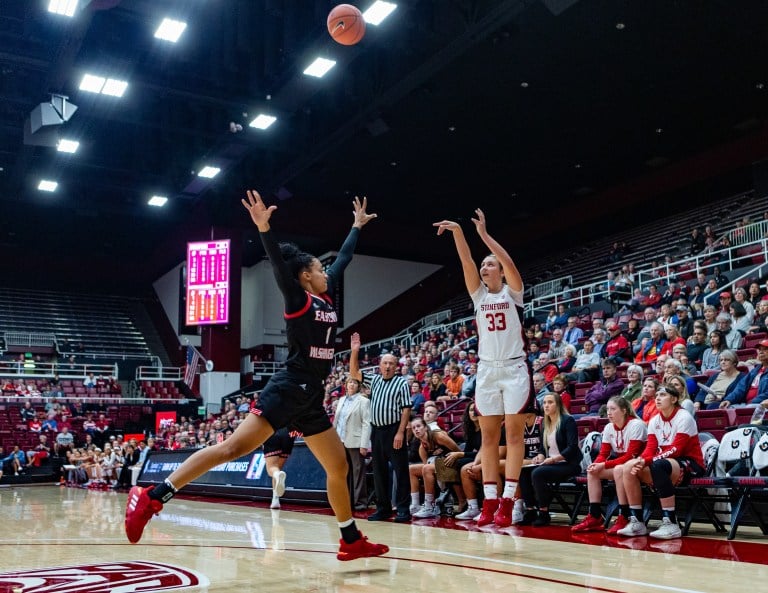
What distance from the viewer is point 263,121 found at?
18.8 metres

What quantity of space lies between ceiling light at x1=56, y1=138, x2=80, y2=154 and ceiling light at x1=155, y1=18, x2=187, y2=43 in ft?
19.9

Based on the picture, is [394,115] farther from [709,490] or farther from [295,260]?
[295,260]

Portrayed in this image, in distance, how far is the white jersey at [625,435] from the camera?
6168 millimetres

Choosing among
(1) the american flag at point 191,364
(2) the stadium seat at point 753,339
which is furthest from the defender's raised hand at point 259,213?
(1) the american flag at point 191,364

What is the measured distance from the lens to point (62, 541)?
5.72m

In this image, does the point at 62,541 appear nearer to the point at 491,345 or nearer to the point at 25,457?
the point at 491,345

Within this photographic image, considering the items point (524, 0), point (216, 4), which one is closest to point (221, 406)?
point (216, 4)

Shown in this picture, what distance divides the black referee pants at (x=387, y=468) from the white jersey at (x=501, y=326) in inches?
86.7

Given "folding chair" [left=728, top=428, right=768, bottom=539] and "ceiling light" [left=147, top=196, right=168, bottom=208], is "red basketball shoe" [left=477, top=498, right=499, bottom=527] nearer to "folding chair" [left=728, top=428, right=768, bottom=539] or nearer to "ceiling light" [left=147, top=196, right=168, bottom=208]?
"folding chair" [left=728, top=428, right=768, bottom=539]

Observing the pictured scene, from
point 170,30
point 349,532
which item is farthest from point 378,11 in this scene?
point 349,532

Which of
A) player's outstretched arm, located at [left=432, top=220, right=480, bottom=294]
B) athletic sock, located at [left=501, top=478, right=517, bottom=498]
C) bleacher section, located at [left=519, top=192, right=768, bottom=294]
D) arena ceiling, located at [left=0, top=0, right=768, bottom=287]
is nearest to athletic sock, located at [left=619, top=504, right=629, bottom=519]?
athletic sock, located at [left=501, top=478, right=517, bottom=498]

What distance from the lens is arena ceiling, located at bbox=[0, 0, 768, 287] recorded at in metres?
14.9

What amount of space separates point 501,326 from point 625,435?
5.39ft

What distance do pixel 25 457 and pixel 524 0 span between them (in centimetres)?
1751
